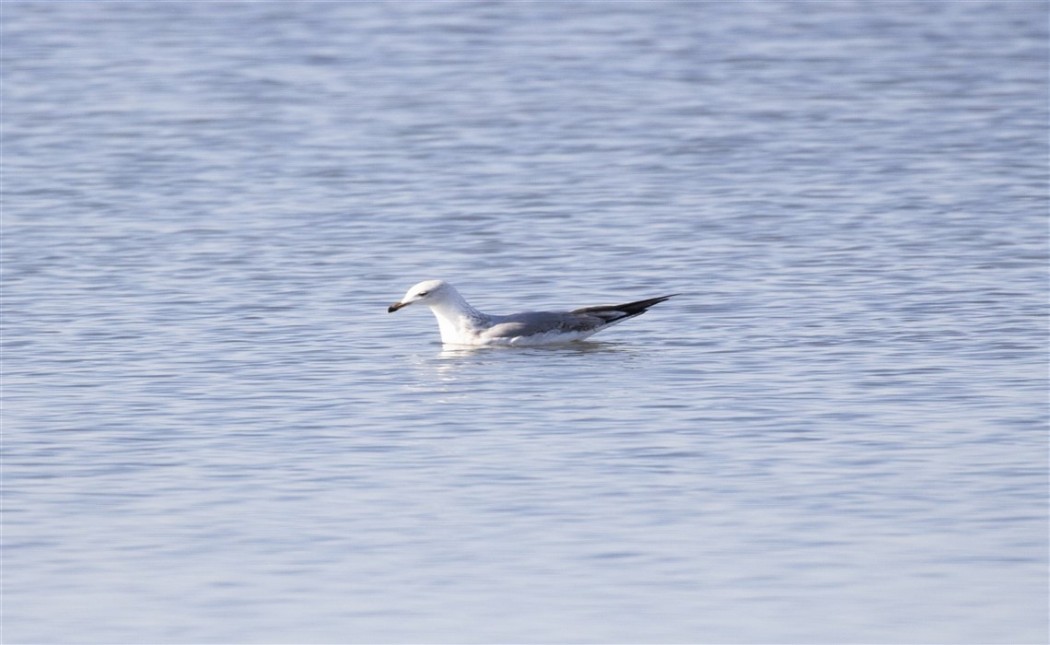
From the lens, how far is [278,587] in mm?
8406

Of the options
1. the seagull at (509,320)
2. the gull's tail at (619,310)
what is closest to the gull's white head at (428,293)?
the seagull at (509,320)

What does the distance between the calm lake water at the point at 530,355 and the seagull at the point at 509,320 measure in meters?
0.18

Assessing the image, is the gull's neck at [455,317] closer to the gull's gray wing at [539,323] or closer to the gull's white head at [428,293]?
the gull's white head at [428,293]

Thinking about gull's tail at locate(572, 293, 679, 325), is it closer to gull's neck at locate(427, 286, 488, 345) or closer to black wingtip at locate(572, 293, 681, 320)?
black wingtip at locate(572, 293, 681, 320)

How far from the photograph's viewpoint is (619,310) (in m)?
13.9

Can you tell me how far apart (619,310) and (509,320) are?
2.30 ft

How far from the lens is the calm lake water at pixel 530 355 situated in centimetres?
839

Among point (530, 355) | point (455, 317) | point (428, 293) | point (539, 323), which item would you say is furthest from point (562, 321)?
point (428, 293)

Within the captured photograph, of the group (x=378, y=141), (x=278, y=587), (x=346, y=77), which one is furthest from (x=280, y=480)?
(x=346, y=77)

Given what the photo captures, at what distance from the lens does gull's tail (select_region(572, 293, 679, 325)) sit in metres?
13.8

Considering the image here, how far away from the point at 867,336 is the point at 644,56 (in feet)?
51.6

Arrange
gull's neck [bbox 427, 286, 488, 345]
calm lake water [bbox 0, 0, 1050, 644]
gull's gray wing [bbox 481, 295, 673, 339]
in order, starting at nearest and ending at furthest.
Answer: calm lake water [bbox 0, 0, 1050, 644], gull's gray wing [bbox 481, 295, 673, 339], gull's neck [bbox 427, 286, 488, 345]

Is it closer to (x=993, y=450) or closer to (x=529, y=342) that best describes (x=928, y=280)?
(x=529, y=342)

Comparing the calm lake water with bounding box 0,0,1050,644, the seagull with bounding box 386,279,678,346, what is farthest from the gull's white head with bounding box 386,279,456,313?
the calm lake water with bounding box 0,0,1050,644
